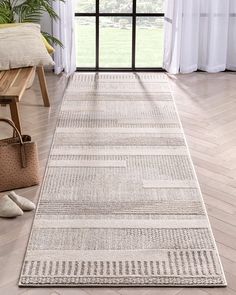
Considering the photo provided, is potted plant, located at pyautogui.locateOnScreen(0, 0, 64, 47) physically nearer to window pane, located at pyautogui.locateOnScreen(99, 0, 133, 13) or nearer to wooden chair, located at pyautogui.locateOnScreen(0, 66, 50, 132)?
window pane, located at pyautogui.locateOnScreen(99, 0, 133, 13)

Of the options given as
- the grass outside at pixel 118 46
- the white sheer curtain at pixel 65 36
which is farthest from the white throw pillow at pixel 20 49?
the grass outside at pixel 118 46

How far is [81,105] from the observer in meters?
4.80

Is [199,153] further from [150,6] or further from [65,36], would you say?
[150,6]

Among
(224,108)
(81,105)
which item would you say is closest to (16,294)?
(81,105)

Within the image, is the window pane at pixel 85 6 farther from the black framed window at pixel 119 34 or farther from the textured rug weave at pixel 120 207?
the textured rug weave at pixel 120 207

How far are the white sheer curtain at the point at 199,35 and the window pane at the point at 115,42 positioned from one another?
1.49ft

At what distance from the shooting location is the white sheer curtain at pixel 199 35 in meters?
5.69

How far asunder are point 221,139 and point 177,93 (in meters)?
1.12

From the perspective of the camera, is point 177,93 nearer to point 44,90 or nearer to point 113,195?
point 44,90

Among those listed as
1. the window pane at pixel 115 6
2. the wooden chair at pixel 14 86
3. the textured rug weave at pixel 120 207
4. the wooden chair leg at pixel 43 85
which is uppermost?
the window pane at pixel 115 6

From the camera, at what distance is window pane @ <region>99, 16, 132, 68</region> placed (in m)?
6.03

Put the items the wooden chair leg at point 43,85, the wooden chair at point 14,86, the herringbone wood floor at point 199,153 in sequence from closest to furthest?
the herringbone wood floor at point 199,153 → the wooden chair at point 14,86 → the wooden chair leg at point 43,85

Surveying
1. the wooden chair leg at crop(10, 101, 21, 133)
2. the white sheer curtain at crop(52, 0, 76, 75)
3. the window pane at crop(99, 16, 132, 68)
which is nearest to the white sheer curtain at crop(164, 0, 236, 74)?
the window pane at crop(99, 16, 132, 68)

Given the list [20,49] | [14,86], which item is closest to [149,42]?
[20,49]
